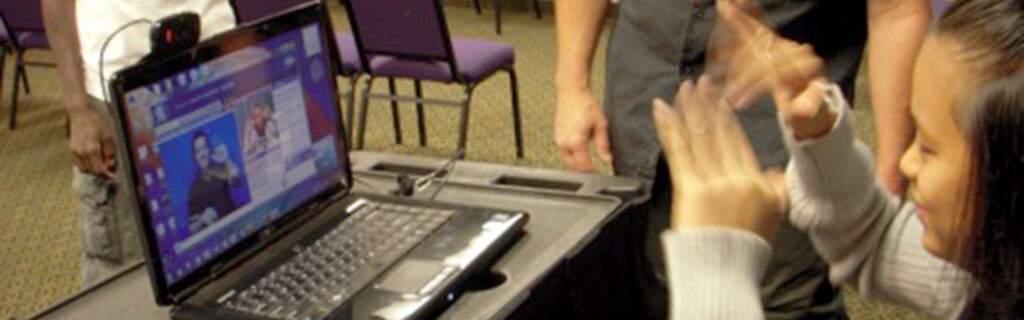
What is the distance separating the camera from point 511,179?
1492mm

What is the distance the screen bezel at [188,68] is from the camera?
1.04m

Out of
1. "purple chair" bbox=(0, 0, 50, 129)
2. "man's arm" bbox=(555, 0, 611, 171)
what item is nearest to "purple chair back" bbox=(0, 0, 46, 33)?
"purple chair" bbox=(0, 0, 50, 129)

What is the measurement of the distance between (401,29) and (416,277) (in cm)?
217

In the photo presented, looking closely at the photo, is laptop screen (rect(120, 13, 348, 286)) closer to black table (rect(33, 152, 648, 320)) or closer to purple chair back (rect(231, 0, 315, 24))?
black table (rect(33, 152, 648, 320))

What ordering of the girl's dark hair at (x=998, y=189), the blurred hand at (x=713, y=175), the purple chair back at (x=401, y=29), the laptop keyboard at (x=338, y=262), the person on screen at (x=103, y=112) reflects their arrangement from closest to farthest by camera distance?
the girl's dark hair at (x=998, y=189), the blurred hand at (x=713, y=175), the laptop keyboard at (x=338, y=262), the person on screen at (x=103, y=112), the purple chair back at (x=401, y=29)

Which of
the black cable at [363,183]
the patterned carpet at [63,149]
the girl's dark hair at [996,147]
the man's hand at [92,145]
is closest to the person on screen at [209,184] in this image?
the black cable at [363,183]

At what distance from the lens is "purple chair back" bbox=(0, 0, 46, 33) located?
384cm

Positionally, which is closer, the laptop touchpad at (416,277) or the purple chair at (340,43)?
the laptop touchpad at (416,277)

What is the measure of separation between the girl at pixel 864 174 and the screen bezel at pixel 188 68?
414mm

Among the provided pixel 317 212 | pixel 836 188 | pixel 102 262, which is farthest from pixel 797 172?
pixel 102 262

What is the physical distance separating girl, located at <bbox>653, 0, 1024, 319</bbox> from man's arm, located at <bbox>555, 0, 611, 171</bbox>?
1.42ft

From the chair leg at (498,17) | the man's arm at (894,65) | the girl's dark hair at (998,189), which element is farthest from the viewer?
the chair leg at (498,17)

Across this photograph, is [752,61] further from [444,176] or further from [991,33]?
[444,176]

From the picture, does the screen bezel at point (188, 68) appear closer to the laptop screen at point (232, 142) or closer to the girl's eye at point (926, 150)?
the laptop screen at point (232, 142)
